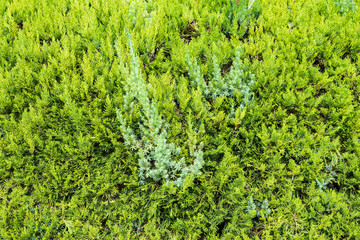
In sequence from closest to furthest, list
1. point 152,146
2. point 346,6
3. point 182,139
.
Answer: point 152,146 < point 182,139 < point 346,6

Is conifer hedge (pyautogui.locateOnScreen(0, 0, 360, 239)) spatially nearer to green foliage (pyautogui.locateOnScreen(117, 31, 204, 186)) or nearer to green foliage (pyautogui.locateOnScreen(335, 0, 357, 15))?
green foliage (pyautogui.locateOnScreen(117, 31, 204, 186))

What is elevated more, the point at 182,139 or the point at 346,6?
the point at 346,6

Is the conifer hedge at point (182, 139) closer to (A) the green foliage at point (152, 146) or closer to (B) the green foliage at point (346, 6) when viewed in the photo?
(A) the green foliage at point (152, 146)

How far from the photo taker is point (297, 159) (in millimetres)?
2793

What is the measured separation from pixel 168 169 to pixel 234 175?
29.4 inches

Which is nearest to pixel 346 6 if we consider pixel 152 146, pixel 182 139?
A: pixel 182 139

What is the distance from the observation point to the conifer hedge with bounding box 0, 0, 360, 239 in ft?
8.62

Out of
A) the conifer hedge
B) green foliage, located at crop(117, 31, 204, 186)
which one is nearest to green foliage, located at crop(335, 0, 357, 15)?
the conifer hedge

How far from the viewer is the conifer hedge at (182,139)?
2627mm

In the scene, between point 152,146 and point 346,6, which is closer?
point 152,146

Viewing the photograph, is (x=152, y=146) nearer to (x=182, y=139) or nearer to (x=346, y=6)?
(x=182, y=139)

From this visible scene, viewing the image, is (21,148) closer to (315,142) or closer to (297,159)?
(297,159)

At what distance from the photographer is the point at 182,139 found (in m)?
2.88

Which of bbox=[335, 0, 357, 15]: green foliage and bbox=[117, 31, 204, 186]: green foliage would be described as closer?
bbox=[117, 31, 204, 186]: green foliage
